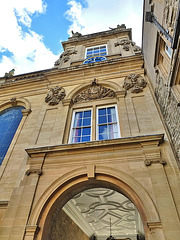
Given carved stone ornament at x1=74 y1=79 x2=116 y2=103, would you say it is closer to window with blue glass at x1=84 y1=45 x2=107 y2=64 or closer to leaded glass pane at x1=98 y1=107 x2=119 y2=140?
leaded glass pane at x1=98 y1=107 x2=119 y2=140

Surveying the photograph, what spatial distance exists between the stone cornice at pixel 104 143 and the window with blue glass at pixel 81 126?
86 centimetres

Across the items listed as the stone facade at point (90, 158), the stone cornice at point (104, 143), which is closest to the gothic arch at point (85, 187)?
the stone facade at point (90, 158)

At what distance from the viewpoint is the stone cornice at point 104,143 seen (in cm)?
528

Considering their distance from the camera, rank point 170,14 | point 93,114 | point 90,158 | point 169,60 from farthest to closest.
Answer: point 93,114 → point 90,158 → point 169,60 → point 170,14

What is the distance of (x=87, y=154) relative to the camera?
18.4 ft

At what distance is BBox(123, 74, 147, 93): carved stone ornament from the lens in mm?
7485

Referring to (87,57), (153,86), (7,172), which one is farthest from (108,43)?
(7,172)

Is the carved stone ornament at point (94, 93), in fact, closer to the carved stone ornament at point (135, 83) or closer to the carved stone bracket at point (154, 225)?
the carved stone ornament at point (135, 83)

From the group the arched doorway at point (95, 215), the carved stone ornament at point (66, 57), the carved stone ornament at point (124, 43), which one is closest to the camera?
the arched doorway at point (95, 215)

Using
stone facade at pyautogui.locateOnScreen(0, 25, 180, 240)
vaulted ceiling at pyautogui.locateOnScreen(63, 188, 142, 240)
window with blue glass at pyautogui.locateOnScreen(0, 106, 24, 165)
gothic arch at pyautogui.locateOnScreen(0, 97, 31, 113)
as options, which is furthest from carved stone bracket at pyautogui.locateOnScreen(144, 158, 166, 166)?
gothic arch at pyautogui.locateOnScreen(0, 97, 31, 113)

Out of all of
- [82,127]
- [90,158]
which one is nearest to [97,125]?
[82,127]

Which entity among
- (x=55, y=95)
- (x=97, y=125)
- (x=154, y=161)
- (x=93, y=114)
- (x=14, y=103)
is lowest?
(x=154, y=161)

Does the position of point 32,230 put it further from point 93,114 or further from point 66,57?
point 66,57

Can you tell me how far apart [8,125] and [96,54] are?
7560 mm
